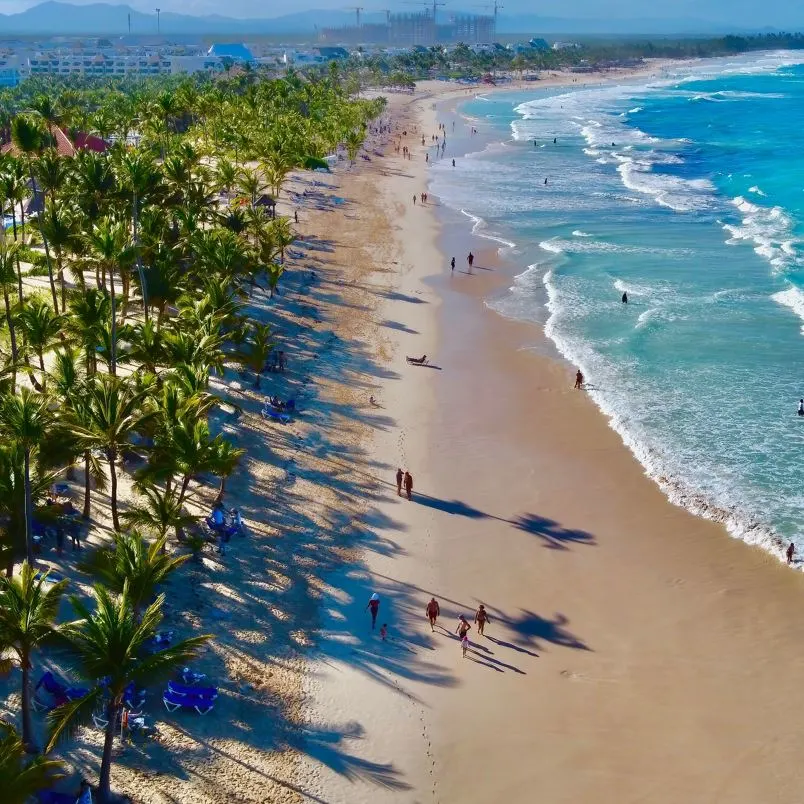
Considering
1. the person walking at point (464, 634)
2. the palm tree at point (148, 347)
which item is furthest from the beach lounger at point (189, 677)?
the palm tree at point (148, 347)

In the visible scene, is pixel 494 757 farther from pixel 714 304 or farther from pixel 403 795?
pixel 714 304

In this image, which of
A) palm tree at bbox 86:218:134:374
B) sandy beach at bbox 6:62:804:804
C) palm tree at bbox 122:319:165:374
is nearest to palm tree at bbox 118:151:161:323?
palm tree at bbox 86:218:134:374

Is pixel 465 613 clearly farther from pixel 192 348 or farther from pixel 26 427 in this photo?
pixel 26 427

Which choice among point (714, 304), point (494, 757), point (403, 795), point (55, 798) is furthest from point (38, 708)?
point (714, 304)

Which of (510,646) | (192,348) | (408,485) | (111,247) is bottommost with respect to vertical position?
(510,646)

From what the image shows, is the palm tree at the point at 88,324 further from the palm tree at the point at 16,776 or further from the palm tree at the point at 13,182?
the palm tree at the point at 16,776

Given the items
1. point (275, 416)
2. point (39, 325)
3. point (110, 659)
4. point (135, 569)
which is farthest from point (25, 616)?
point (275, 416)

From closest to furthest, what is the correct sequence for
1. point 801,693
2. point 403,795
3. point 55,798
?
1. point 55,798
2. point 403,795
3. point 801,693
